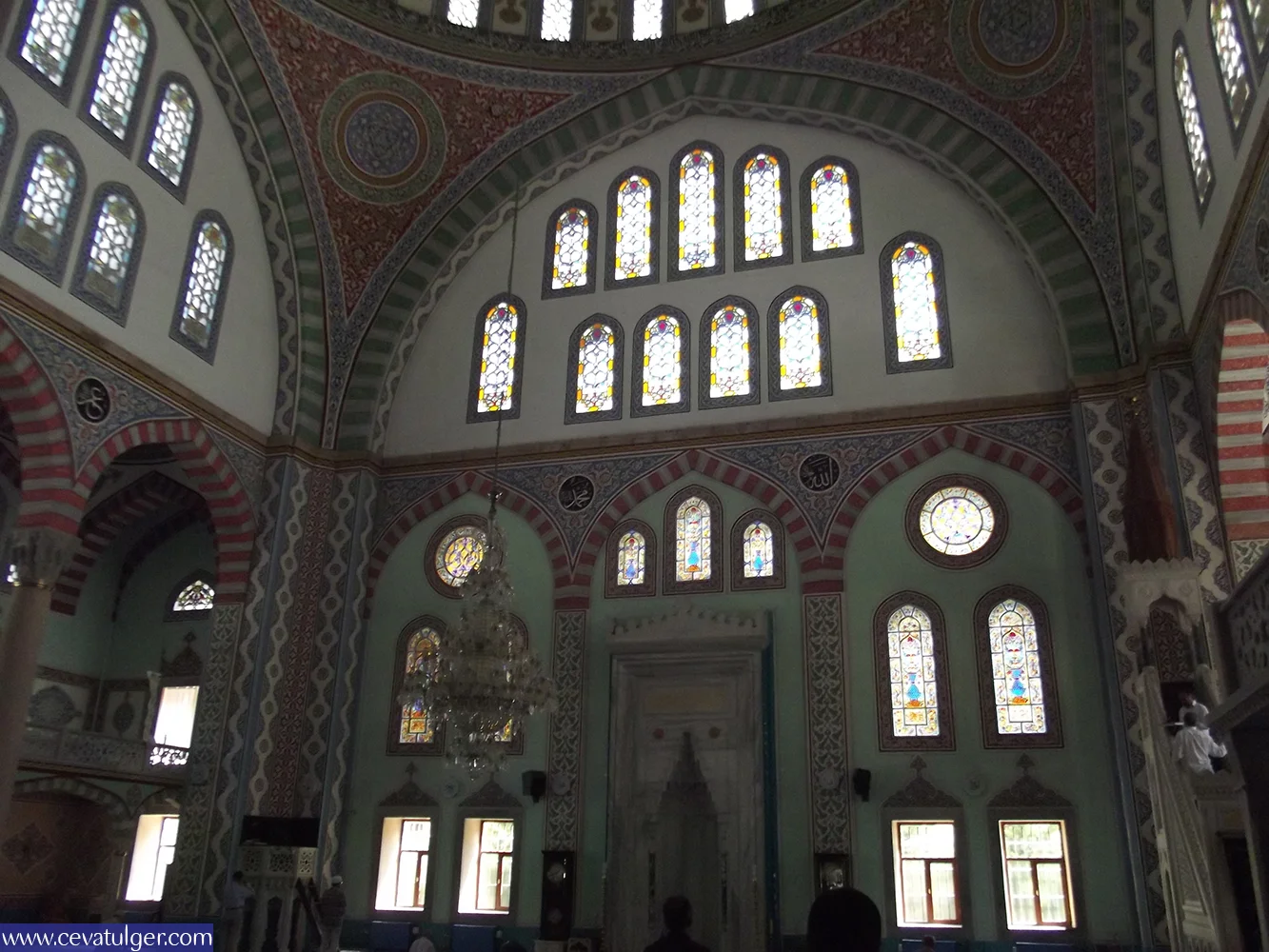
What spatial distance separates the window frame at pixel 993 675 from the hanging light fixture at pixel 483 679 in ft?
14.5

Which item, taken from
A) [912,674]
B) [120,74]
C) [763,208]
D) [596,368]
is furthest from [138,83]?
[912,674]

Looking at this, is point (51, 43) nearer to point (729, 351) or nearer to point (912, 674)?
point (729, 351)

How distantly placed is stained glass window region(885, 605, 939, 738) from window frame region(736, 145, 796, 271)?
14.6 feet

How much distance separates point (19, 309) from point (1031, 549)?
32.0 ft

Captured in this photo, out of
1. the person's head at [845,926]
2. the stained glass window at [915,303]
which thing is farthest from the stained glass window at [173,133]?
the person's head at [845,926]

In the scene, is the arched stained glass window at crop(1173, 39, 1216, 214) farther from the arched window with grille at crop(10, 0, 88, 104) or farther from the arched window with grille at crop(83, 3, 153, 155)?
the arched window with grille at crop(10, 0, 88, 104)

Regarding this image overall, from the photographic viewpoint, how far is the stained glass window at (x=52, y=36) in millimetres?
9328

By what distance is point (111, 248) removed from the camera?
33.2 feet

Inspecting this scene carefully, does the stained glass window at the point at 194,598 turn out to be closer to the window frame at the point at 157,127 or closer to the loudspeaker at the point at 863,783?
the window frame at the point at 157,127

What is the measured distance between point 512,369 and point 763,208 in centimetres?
368

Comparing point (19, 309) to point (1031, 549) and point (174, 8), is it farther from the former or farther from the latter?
point (1031, 549)

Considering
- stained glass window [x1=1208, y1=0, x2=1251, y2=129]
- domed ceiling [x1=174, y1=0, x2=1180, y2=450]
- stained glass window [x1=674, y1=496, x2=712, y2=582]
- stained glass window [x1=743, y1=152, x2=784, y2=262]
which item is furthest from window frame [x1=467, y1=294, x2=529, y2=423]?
stained glass window [x1=1208, y1=0, x2=1251, y2=129]

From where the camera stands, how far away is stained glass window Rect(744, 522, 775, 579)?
36.4 ft

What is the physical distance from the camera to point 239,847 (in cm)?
1033
